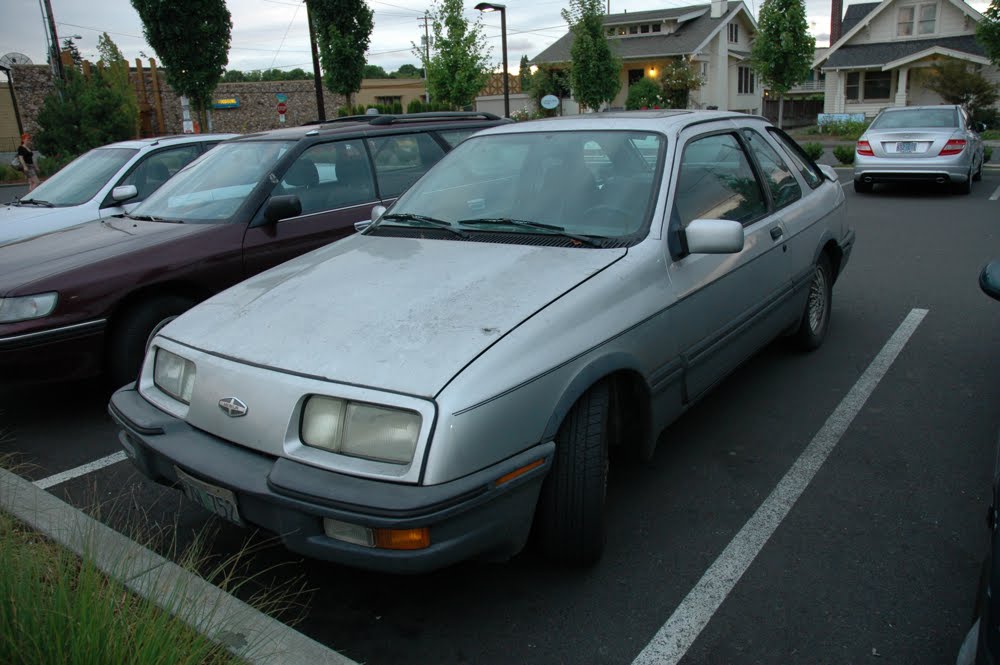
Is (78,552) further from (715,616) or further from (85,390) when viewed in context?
(85,390)

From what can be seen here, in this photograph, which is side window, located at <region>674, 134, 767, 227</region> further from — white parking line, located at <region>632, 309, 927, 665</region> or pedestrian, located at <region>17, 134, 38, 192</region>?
pedestrian, located at <region>17, 134, 38, 192</region>

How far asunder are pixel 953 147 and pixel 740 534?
12238 mm

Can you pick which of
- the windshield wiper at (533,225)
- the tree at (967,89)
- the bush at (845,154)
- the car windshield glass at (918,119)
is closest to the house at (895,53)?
the tree at (967,89)

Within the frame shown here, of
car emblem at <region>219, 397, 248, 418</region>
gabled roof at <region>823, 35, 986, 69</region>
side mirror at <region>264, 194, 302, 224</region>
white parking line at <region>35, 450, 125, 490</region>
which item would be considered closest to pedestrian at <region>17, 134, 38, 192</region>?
side mirror at <region>264, 194, 302, 224</region>

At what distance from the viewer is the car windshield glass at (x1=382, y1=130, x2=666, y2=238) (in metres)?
3.63

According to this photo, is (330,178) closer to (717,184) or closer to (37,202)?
(717,184)

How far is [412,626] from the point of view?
282 centimetres

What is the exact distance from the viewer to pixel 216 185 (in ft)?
19.2

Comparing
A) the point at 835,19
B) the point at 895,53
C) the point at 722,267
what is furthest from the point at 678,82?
the point at 722,267

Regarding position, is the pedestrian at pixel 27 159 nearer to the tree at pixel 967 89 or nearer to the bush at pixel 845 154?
the bush at pixel 845 154

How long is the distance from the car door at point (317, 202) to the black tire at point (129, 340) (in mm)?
728

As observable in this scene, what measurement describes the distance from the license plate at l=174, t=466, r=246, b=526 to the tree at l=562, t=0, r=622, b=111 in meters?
30.2

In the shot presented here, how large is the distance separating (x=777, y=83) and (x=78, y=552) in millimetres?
31395

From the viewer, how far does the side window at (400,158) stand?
6.38 m
